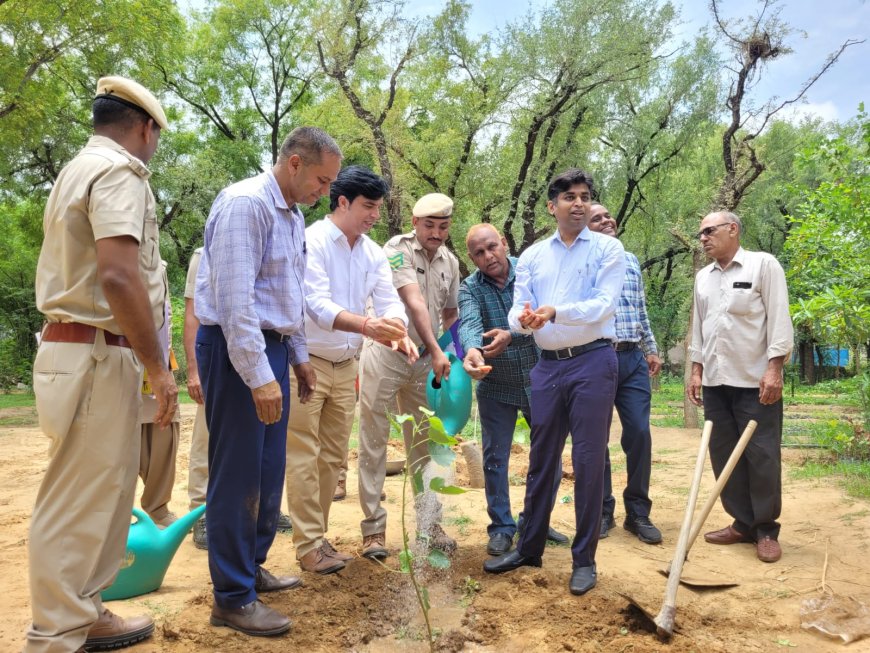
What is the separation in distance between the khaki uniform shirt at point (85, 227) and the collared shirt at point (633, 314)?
314 centimetres

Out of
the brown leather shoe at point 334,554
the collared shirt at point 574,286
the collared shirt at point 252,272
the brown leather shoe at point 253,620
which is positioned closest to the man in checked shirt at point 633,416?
the collared shirt at point 574,286

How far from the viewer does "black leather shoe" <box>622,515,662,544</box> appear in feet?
14.6

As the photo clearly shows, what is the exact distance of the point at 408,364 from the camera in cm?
424

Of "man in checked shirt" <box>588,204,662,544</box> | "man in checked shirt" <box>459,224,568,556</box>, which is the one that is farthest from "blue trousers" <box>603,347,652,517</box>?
"man in checked shirt" <box>459,224,568,556</box>

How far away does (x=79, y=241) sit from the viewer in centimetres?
Answer: 253

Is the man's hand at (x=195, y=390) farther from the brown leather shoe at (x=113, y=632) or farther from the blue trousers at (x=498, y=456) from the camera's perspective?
the blue trousers at (x=498, y=456)

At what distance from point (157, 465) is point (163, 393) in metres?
1.48

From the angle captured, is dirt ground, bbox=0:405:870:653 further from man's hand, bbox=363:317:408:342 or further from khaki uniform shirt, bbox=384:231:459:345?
khaki uniform shirt, bbox=384:231:459:345

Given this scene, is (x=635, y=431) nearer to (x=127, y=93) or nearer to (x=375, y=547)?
(x=375, y=547)

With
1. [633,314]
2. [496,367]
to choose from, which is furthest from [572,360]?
[633,314]

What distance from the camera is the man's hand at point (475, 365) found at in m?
3.74

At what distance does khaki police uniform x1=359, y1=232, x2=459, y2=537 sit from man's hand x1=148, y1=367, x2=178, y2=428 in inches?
59.2

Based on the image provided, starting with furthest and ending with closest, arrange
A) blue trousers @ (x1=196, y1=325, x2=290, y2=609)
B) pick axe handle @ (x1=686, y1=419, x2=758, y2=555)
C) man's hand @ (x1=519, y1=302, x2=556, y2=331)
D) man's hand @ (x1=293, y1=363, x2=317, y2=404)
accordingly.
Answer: man's hand @ (x1=293, y1=363, x2=317, y2=404) < man's hand @ (x1=519, y1=302, x2=556, y2=331) < pick axe handle @ (x1=686, y1=419, x2=758, y2=555) < blue trousers @ (x1=196, y1=325, x2=290, y2=609)

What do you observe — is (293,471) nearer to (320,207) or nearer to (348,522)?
(348,522)
